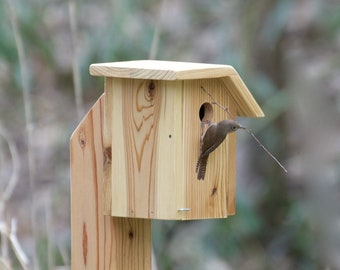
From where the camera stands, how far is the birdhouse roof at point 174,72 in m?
3.19

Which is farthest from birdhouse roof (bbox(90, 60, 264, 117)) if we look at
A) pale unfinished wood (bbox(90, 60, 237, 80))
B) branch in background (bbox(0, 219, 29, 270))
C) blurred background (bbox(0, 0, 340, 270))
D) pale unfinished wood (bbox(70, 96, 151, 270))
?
blurred background (bbox(0, 0, 340, 270))

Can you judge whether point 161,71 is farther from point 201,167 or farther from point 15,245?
point 15,245

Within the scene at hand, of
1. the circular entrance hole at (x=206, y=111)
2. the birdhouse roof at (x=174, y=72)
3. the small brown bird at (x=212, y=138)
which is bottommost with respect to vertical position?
the small brown bird at (x=212, y=138)

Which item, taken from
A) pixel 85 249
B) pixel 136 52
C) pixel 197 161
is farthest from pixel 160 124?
pixel 136 52

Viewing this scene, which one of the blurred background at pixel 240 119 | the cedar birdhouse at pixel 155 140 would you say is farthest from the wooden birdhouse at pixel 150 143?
the blurred background at pixel 240 119

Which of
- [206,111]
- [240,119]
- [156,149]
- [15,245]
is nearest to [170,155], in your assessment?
[156,149]

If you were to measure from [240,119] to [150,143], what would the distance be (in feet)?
10.3

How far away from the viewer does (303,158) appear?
6.30 meters

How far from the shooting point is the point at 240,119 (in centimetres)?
639

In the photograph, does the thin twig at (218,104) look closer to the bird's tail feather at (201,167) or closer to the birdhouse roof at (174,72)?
the birdhouse roof at (174,72)

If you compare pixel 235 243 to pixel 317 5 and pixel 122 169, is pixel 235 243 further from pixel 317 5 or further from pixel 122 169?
pixel 122 169

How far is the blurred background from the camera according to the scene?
6.11 m

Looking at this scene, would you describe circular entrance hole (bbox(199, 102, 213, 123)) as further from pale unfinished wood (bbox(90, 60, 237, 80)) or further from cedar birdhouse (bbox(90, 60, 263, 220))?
pale unfinished wood (bbox(90, 60, 237, 80))

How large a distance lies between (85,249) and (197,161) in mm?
426
